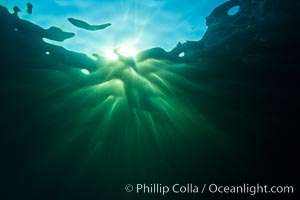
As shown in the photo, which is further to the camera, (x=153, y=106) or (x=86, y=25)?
(x=153, y=106)

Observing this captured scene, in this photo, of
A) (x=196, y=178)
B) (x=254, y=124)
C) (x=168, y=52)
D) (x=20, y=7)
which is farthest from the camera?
(x=196, y=178)

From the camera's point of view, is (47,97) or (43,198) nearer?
(47,97)

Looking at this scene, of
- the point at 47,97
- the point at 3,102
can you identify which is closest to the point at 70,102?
the point at 47,97

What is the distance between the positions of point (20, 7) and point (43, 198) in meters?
9.76

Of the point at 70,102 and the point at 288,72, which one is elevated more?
the point at 288,72

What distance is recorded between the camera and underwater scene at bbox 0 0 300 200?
7.79 m

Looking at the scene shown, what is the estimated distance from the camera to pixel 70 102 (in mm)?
9586

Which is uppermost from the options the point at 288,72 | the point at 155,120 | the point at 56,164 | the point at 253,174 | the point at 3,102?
the point at 288,72

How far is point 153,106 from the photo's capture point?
1060 cm

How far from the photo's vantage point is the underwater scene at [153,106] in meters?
7.79

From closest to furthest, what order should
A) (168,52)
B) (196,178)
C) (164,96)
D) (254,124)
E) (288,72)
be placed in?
1. (168,52)
2. (288,72)
3. (164,96)
4. (254,124)
5. (196,178)

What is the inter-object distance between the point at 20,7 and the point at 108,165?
32.5 feet

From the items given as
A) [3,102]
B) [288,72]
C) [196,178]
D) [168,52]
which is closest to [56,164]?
[3,102]

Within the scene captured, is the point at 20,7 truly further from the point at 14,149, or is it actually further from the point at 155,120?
the point at 155,120
